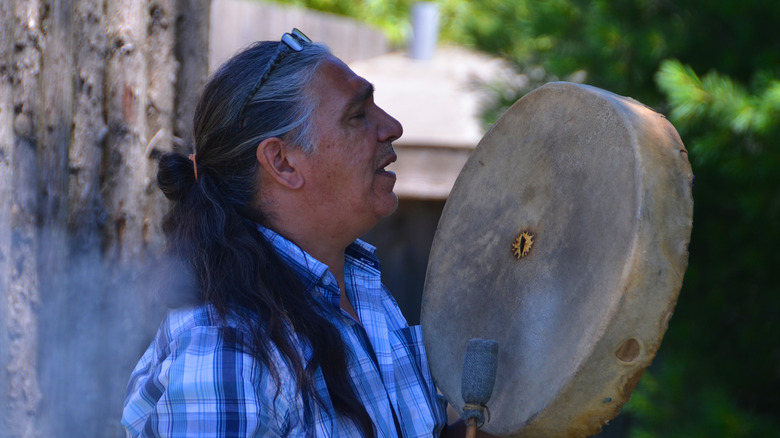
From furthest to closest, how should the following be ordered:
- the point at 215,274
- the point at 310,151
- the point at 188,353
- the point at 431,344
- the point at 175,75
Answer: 1. the point at 175,75
2. the point at 431,344
3. the point at 310,151
4. the point at 215,274
5. the point at 188,353

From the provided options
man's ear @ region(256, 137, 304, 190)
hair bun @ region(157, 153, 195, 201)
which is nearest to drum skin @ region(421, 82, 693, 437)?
man's ear @ region(256, 137, 304, 190)

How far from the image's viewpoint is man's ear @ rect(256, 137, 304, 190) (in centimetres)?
169

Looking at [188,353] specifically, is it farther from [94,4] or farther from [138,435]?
[94,4]

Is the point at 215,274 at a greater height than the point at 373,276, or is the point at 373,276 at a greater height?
the point at 215,274

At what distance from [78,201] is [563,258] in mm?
1209

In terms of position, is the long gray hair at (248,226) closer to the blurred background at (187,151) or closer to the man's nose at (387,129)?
the man's nose at (387,129)

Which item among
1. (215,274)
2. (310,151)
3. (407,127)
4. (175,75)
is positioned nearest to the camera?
(215,274)

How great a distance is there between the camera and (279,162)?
1.70 m

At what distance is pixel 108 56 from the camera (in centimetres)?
195

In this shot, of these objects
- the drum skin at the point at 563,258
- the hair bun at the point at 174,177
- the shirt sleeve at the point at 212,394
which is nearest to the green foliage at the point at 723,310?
the drum skin at the point at 563,258

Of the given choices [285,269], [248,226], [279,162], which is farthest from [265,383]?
[279,162]

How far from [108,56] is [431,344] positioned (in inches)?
42.3

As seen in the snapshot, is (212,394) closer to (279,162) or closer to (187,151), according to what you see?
(279,162)

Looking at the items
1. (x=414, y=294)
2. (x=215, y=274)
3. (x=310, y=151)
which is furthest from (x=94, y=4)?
(x=414, y=294)
